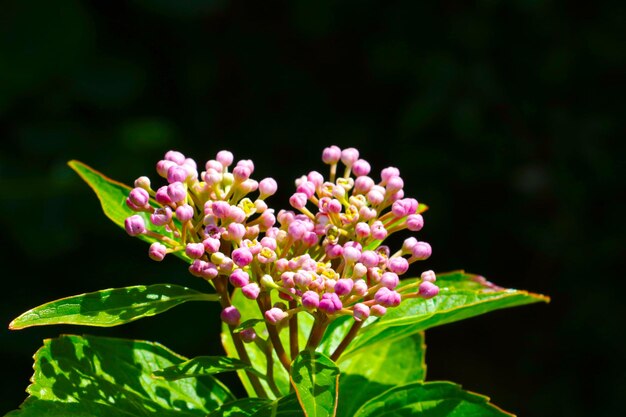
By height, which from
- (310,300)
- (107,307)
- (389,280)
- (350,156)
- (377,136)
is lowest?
(107,307)

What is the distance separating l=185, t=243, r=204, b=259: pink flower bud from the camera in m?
1.71

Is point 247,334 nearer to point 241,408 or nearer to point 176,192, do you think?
point 241,408

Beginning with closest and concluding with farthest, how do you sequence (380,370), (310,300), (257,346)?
(310,300)
(257,346)
(380,370)

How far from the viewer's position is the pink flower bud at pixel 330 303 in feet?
5.46

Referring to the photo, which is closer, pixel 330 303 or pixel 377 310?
pixel 330 303

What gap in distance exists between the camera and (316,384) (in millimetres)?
1661

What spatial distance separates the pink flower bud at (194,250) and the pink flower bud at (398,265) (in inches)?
17.3

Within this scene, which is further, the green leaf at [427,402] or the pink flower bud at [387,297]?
the green leaf at [427,402]

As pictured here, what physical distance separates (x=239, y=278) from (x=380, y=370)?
0.74 m

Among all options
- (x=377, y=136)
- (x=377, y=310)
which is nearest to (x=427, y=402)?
(x=377, y=310)

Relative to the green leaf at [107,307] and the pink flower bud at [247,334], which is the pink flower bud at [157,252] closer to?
the green leaf at [107,307]

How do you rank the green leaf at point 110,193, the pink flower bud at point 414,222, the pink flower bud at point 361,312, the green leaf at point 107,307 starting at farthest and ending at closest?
the green leaf at point 110,193
the pink flower bud at point 414,222
the pink flower bud at point 361,312
the green leaf at point 107,307

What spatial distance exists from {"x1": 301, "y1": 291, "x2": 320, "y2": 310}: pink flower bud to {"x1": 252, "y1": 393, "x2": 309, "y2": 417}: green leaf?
27cm

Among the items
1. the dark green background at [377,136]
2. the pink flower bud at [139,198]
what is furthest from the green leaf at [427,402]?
the dark green background at [377,136]
